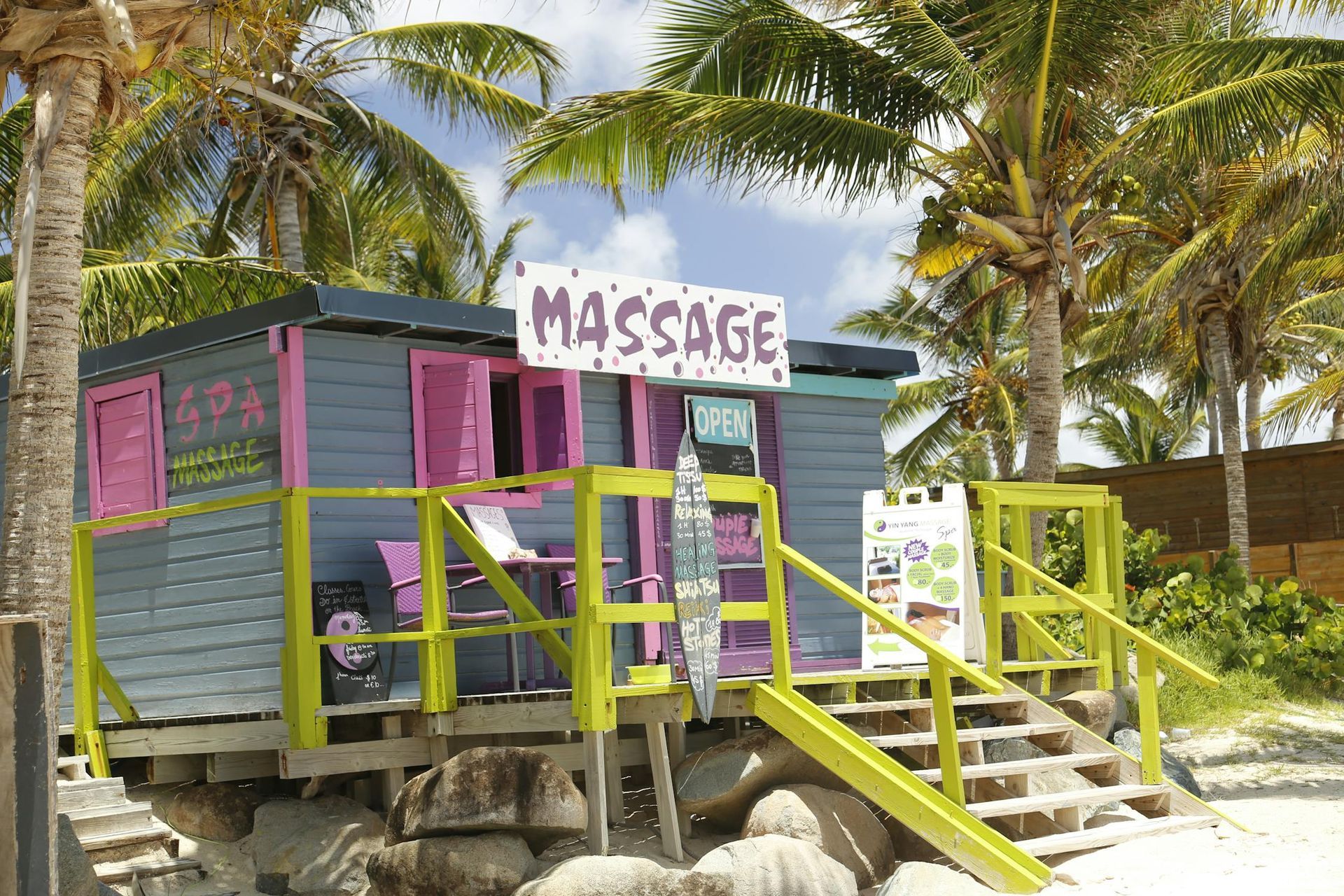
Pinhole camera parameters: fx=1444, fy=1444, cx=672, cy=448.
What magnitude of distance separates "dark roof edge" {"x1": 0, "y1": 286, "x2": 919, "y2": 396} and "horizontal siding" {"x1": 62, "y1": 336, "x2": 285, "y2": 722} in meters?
0.13

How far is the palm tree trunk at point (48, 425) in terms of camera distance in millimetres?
6980

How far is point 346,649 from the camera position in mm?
8703

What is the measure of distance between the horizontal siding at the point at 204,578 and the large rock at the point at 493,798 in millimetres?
1988

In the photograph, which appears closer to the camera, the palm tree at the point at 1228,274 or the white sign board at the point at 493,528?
the white sign board at the point at 493,528

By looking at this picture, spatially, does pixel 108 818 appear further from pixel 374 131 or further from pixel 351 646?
pixel 374 131

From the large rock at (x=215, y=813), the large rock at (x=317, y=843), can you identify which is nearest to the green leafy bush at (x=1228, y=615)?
the large rock at (x=317, y=843)

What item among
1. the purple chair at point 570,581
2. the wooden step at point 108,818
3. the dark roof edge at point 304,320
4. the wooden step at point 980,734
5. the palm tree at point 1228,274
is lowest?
the wooden step at point 108,818

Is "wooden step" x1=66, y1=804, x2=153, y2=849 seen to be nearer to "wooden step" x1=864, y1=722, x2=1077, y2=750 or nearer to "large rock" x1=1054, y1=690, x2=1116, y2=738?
"wooden step" x1=864, y1=722, x2=1077, y2=750

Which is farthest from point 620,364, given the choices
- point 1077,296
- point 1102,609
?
point 1077,296

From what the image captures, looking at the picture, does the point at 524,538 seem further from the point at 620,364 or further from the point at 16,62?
the point at 16,62

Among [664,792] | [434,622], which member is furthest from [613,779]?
[434,622]

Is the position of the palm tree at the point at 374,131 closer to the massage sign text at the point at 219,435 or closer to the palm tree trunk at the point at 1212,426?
the massage sign text at the point at 219,435

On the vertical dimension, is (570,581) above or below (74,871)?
above

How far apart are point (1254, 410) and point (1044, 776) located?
2250cm
